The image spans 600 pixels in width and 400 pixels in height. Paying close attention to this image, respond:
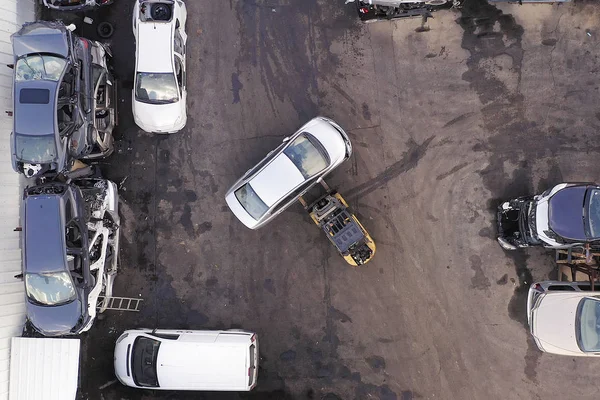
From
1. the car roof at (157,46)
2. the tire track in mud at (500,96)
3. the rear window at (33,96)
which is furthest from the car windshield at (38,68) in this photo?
the tire track in mud at (500,96)

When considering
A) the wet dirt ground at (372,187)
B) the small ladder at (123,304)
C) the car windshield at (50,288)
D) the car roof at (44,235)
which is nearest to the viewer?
the car roof at (44,235)

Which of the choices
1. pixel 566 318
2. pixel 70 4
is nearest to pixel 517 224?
pixel 566 318

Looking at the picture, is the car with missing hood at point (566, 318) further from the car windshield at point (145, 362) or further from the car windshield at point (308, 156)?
the car windshield at point (145, 362)

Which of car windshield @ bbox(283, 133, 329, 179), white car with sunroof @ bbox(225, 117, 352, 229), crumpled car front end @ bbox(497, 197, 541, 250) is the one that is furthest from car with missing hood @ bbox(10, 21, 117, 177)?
crumpled car front end @ bbox(497, 197, 541, 250)

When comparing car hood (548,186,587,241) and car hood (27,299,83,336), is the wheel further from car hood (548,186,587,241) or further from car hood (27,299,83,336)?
car hood (548,186,587,241)

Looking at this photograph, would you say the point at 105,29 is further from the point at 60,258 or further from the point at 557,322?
the point at 557,322
